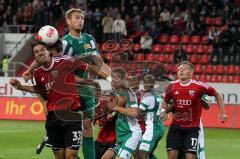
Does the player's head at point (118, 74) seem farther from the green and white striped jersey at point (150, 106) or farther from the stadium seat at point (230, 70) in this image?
the stadium seat at point (230, 70)

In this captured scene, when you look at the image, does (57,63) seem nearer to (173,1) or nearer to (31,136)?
(31,136)

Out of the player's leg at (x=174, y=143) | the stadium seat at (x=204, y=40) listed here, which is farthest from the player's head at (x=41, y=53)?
the stadium seat at (x=204, y=40)

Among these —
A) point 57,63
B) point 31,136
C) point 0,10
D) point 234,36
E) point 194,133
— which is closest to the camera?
point 57,63

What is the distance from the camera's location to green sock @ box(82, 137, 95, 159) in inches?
420

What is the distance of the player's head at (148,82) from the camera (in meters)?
11.4

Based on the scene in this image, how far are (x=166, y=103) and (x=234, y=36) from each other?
61.2 feet

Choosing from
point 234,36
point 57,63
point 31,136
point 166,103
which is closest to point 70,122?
point 57,63

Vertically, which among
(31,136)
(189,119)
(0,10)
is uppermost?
(0,10)

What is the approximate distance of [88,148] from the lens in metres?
10.7

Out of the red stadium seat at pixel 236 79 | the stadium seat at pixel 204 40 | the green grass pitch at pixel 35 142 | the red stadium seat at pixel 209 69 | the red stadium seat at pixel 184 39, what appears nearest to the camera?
the green grass pitch at pixel 35 142

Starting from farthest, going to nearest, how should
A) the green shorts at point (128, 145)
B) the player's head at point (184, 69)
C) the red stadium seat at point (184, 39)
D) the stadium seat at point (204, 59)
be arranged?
the red stadium seat at point (184, 39)
the stadium seat at point (204, 59)
the player's head at point (184, 69)
the green shorts at point (128, 145)

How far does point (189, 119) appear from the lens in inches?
455

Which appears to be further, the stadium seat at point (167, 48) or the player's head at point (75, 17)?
the stadium seat at point (167, 48)

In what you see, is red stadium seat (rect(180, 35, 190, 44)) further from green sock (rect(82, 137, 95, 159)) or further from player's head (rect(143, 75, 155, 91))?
green sock (rect(82, 137, 95, 159))
